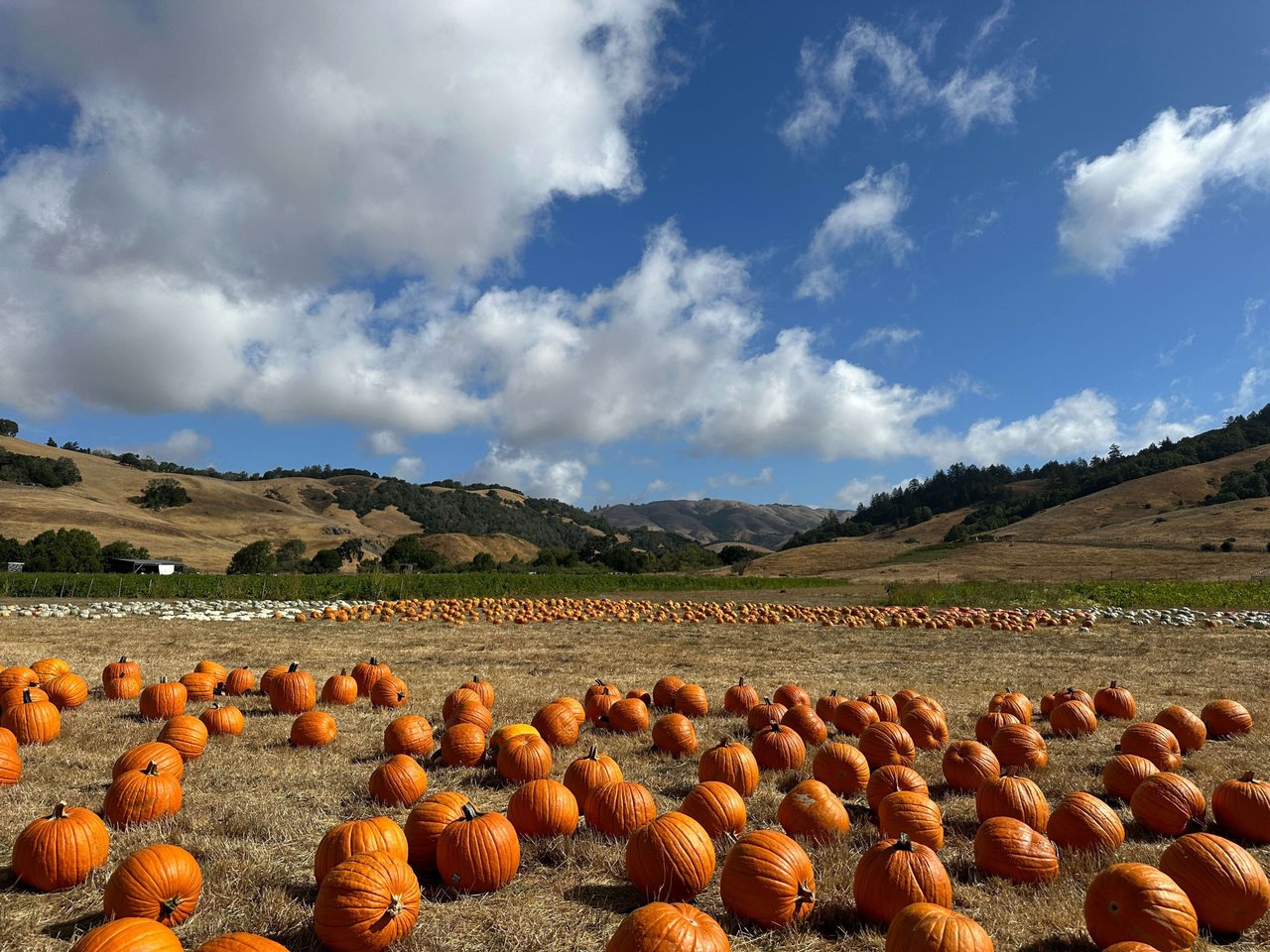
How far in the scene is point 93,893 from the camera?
4441mm

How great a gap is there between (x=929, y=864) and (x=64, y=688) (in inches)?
421

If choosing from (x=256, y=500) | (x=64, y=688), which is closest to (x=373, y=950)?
(x=64, y=688)

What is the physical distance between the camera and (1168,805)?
18.4 ft

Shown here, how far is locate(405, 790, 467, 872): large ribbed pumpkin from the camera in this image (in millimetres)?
4930

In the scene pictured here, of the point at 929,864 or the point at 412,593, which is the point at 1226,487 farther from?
the point at 929,864

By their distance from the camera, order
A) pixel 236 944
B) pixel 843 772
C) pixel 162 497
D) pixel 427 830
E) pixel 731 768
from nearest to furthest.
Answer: pixel 236 944 < pixel 427 830 < pixel 731 768 < pixel 843 772 < pixel 162 497

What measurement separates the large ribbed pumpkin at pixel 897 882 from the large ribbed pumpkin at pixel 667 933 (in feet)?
3.81

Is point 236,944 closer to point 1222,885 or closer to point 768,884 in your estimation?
point 768,884

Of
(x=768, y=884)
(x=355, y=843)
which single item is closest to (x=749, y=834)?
(x=768, y=884)

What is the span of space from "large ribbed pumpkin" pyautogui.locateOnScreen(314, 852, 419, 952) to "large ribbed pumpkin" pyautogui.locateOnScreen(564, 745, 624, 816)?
2.08 metres

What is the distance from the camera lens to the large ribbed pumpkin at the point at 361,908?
3.78 m

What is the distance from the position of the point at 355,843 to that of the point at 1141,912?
4448mm

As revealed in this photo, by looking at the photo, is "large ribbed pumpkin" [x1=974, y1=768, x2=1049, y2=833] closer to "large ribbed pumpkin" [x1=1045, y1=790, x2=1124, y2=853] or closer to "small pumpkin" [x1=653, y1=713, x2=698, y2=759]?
"large ribbed pumpkin" [x1=1045, y1=790, x2=1124, y2=853]

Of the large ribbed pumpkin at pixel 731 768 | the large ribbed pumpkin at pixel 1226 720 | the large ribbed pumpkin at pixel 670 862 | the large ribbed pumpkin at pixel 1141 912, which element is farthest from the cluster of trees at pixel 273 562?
the large ribbed pumpkin at pixel 1141 912
